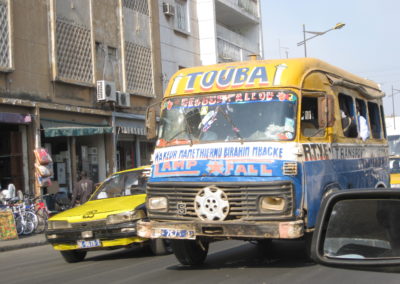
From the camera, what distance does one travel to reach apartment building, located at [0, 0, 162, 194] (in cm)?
1872

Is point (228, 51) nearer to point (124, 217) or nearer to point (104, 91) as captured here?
point (104, 91)

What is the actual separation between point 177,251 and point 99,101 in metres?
14.1

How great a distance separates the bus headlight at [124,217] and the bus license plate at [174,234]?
167 cm

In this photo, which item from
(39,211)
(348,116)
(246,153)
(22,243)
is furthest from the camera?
(39,211)

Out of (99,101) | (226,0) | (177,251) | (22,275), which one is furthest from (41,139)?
(226,0)

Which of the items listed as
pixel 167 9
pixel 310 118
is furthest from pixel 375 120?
pixel 167 9

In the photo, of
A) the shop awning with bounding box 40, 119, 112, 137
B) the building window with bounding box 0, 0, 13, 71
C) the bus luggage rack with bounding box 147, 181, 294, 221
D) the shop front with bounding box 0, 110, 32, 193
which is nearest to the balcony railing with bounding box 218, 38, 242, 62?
the shop awning with bounding box 40, 119, 112, 137

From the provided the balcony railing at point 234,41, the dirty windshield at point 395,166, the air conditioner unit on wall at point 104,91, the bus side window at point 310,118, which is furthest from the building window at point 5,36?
the balcony railing at point 234,41

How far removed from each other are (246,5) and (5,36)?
20.6 meters

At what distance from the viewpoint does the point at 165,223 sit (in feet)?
27.3

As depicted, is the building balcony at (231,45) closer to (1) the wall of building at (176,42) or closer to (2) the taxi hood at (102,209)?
(1) the wall of building at (176,42)

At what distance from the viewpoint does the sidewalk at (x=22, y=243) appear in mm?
14466

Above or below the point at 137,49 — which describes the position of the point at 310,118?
below

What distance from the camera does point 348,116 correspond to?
983cm
